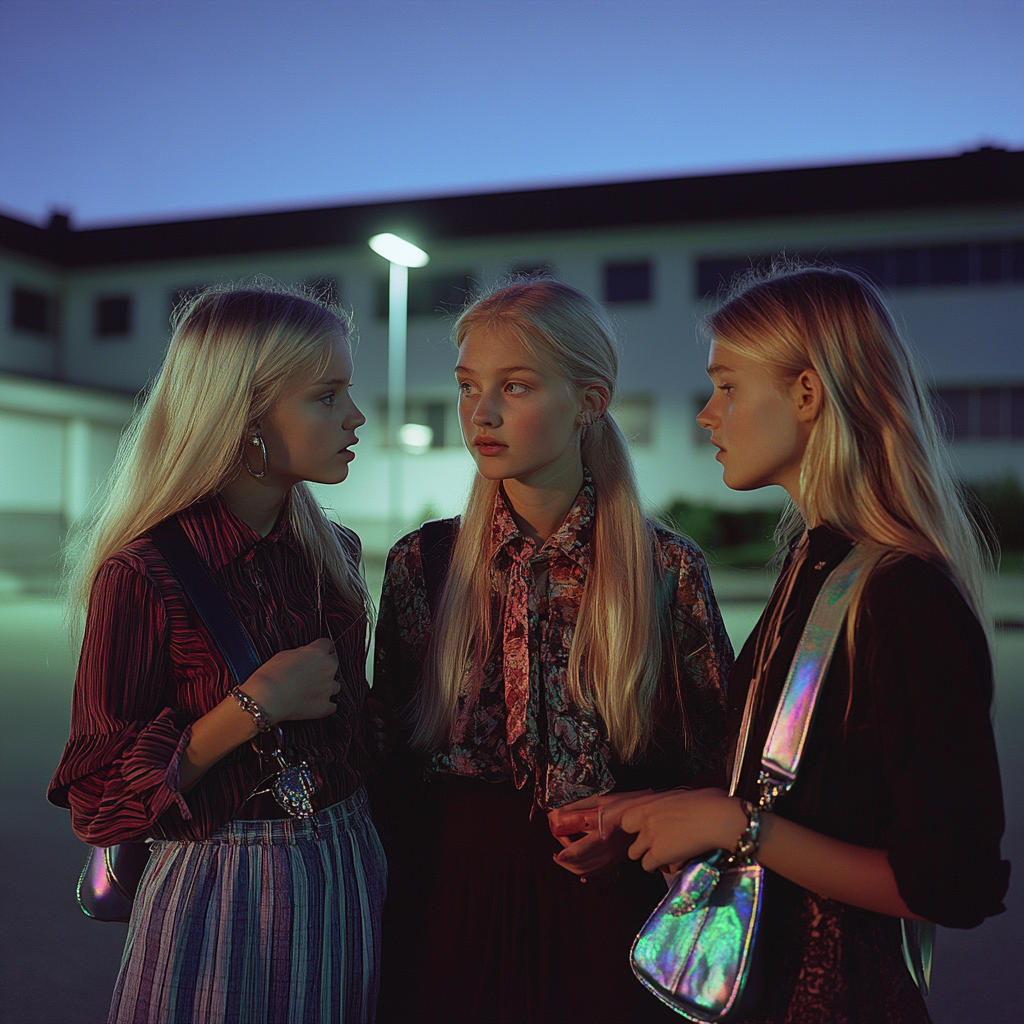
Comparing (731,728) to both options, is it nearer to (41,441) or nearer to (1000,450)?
(1000,450)

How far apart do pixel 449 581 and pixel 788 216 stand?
20.5 m

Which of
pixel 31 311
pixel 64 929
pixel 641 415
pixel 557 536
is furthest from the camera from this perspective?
pixel 31 311

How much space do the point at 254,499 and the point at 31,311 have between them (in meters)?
28.0

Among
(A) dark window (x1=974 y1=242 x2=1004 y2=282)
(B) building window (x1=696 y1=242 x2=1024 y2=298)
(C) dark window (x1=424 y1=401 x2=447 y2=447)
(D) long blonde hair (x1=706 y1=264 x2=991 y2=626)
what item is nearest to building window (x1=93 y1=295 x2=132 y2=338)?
(C) dark window (x1=424 y1=401 x2=447 y2=447)

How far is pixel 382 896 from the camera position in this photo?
1.88m

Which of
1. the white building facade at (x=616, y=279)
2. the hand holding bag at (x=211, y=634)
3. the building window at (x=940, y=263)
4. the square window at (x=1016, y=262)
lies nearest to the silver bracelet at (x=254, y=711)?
the hand holding bag at (x=211, y=634)

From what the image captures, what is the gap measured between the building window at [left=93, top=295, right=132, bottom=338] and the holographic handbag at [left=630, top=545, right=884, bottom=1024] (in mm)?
27478

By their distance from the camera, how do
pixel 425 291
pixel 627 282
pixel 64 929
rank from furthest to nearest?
pixel 425 291 → pixel 627 282 → pixel 64 929

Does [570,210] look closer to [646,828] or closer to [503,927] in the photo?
[503,927]

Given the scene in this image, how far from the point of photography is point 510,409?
1.97m

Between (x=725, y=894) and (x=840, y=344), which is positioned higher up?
(x=840, y=344)

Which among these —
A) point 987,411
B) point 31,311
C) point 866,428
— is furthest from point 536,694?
point 31,311

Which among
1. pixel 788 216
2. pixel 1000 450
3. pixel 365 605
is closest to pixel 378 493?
pixel 788 216

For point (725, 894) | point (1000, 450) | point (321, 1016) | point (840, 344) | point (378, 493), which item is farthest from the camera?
point (378, 493)
